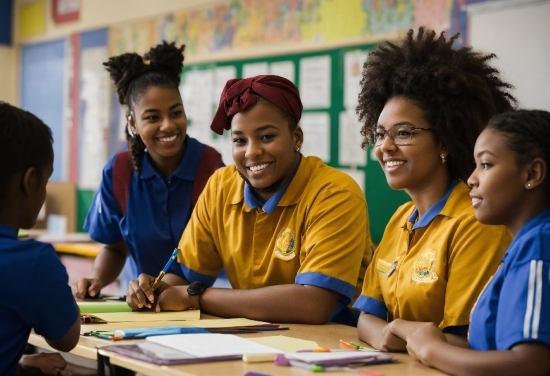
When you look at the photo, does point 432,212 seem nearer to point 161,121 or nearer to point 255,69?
point 161,121

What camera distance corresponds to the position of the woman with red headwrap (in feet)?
7.24

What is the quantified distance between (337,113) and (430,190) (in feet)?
8.97

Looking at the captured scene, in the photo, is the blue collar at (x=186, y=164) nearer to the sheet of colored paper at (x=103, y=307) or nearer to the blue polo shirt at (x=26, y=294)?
the sheet of colored paper at (x=103, y=307)

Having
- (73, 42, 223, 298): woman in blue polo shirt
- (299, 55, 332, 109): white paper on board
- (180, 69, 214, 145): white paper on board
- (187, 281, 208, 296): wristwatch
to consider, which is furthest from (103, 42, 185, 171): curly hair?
(180, 69, 214, 145): white paper on board

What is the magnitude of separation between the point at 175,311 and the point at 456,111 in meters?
0.97

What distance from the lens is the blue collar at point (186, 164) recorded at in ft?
9.60

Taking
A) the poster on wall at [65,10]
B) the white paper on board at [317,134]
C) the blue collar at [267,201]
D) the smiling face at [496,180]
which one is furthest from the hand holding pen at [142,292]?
the poster on wall at [65,10]

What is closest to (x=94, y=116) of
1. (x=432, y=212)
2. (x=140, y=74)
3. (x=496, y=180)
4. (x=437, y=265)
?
(x=140, y=74)

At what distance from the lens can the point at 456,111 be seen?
6.44 ft

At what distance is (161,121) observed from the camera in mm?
2889

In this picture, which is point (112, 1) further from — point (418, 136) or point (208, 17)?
point (418, 136)

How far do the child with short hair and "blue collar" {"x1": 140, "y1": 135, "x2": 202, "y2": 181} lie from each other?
121 centimetres

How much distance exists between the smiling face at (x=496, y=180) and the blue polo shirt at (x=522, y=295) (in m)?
0.06

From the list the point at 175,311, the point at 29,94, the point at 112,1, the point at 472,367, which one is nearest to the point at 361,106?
the point at 175,311
